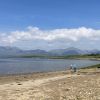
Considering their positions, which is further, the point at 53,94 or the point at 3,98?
the point at 53,94

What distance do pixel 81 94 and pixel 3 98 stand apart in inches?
242

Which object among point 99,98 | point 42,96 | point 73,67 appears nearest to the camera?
point 99,98

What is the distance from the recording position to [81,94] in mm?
23766

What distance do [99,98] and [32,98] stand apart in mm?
5005

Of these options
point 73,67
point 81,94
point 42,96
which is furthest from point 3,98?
point 73,67

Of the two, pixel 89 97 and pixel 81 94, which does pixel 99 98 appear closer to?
pixel 89 97

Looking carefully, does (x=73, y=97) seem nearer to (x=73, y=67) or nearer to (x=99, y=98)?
(x=99, y=98)

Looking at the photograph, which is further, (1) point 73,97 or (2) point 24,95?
(2) point 24,95

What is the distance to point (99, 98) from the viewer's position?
71.3 ft

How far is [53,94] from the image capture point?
24.7m

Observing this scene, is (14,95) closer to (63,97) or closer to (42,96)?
(42,96)

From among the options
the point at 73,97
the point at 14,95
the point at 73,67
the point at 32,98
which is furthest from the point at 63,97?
the point at 73,67

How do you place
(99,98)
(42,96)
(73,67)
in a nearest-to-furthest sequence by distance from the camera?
1. (99,98)
2. (42,96)
3. (73,67)

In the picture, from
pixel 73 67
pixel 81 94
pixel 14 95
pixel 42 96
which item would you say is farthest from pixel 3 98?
pixel 73 67
